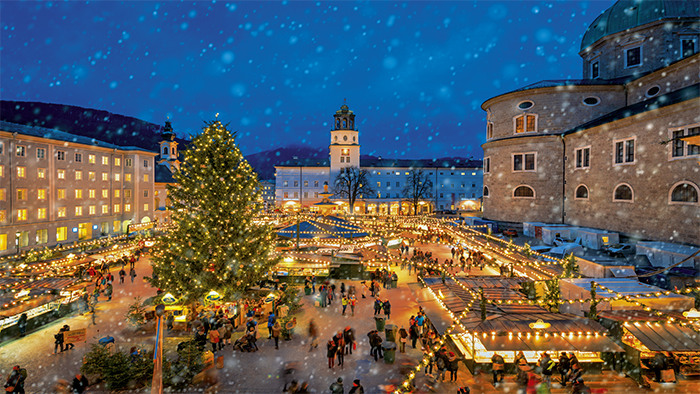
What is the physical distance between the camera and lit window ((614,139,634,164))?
89.6ft

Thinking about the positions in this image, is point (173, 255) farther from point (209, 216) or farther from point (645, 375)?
point (645, 375)

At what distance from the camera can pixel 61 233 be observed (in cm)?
3691

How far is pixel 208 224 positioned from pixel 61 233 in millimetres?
32522

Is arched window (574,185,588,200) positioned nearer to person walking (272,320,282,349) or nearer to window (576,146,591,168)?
window (576,146,591,168)

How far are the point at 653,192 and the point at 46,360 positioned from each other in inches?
1351

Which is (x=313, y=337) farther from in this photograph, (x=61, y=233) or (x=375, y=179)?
(x=375, y=179)

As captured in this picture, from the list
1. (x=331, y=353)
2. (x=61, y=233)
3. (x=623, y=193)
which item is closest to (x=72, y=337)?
(x=331, y=353)

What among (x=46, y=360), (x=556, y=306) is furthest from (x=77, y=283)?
(x=556, y=306)

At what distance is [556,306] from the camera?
1299 cm


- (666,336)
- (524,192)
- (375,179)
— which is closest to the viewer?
(666,336)

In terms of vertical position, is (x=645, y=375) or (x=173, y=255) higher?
(x=173, y=255)

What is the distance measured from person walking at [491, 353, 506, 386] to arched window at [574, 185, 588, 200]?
27896 millimetres

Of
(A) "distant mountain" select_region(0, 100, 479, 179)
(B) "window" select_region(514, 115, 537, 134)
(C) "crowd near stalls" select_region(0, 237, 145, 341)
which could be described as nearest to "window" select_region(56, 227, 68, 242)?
(C) "crowd near stalls" select_region(0, 237, 145, 341)

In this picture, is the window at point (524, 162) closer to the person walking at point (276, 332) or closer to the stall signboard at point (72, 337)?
the person walking at point (276, 332)
